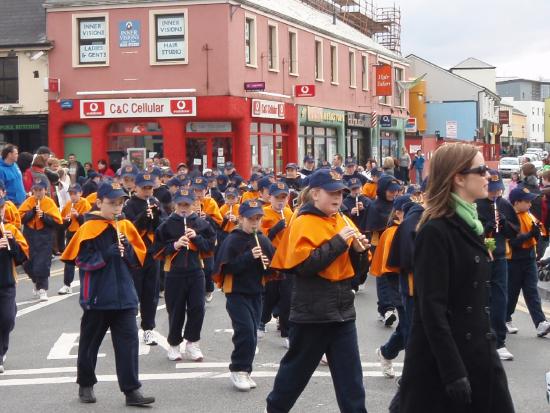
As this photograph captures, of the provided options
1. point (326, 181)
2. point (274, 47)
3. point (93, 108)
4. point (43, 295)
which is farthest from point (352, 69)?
point (326, 181)

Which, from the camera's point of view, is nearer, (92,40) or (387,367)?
(387,367)

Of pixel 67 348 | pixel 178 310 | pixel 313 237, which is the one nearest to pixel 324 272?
pixel 313 237

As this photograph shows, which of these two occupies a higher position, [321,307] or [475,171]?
[475,171]

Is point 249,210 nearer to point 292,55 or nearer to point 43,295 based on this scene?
point 43,295

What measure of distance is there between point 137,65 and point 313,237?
26583 millimetres

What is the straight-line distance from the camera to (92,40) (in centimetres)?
3241

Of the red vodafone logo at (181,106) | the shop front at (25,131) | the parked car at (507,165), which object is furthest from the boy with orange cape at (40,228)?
the parked car at (507,165)

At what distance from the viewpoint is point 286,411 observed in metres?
6.60

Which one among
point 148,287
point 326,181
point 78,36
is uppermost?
point 78,36

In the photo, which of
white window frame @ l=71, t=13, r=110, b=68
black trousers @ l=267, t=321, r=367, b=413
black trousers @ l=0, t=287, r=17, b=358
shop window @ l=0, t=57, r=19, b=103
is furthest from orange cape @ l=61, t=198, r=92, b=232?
shop window @ l=0, t=57, r=19, b=103

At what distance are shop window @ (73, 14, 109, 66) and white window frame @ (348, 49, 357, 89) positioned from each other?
1437 centimetres

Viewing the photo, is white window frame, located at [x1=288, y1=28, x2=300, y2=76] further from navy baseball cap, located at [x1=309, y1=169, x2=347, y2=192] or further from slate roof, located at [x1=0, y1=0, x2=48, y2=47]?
navy baseball cap, located at [x1=309, y1=169, x2=347, y2=192]

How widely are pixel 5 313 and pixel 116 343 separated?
1.86 metres

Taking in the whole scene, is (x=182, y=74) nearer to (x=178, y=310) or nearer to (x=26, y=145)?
(x=26, y=145)
